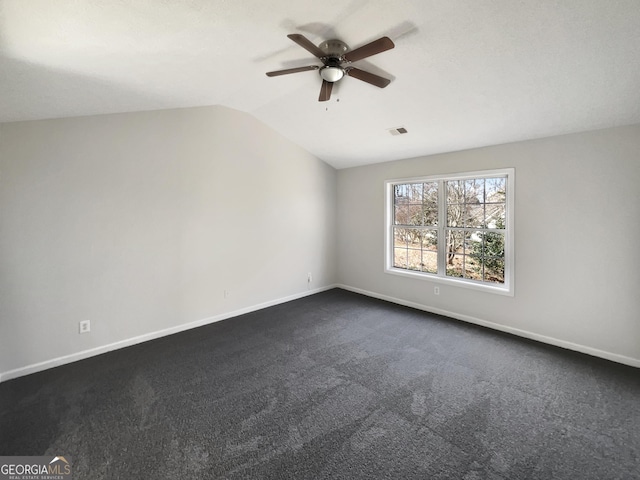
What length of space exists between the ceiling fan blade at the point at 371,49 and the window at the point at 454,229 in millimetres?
2394

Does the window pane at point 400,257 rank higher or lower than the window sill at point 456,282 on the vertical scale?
higher

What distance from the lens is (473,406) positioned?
6.81 ft

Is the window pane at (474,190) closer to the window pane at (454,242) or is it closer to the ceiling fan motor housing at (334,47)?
the window pane at (454,242)

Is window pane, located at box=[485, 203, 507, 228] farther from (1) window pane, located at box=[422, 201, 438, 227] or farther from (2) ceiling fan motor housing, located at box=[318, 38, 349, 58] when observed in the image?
(2) ceiling fan motor housing, located at box=[318, 38, 349, 58]

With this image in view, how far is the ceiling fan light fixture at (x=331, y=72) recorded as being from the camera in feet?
7.30

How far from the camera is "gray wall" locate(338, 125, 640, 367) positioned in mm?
2633

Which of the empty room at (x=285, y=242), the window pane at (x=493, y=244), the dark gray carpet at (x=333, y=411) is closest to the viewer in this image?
the dark gray carpet at (x=333, y=411)

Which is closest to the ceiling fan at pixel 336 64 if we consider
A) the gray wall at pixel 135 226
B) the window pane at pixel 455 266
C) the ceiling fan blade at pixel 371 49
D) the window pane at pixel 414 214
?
the ceiling fan blade at pixel 371 49

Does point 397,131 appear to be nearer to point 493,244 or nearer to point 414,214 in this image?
point 414,214

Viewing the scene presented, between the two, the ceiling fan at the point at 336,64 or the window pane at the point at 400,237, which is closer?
the ceiling fan at the point at 336,64

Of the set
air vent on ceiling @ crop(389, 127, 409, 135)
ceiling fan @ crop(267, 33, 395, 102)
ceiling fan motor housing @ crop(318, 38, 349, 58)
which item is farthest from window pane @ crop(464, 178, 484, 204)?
ceiling fan motor housing @ crop(318, 38, 349, 58)

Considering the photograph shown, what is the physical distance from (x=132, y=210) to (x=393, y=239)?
3.75 meters

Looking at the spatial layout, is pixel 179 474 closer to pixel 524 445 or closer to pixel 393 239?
pixel 524 445

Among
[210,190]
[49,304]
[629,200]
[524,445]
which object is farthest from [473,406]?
[49,304]
